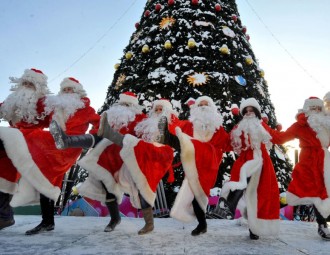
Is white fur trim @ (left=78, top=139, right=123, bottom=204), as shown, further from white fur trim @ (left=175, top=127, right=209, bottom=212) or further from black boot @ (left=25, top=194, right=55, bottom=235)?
white fur trim @ (left=175, top=127, right=209, bottom=212)

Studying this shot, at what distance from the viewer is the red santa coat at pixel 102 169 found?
3.54m

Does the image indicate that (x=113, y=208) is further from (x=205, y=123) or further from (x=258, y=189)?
(x=258, y=189)

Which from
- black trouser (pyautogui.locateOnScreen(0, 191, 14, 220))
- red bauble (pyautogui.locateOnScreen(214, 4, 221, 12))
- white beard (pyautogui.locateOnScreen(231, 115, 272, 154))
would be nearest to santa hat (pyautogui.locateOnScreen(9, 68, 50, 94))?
black trouser (pyautogui.locateOnScreen(0, 191, 14, 220))

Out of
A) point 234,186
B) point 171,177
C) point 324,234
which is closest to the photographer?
point 234,186

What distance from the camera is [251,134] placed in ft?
10.8

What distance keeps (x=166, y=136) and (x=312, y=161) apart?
1.71 metres

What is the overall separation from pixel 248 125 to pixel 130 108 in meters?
1.50

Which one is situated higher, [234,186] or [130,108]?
[130,108]

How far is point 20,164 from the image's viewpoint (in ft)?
10.2

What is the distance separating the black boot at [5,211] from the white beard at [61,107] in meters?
0.93

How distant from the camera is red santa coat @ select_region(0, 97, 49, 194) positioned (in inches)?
122

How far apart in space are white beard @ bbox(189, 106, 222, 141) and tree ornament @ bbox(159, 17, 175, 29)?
3.48 metres

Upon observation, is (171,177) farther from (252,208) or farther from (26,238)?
(26,238)

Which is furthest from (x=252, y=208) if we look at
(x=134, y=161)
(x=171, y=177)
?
(x=134, y=161)
